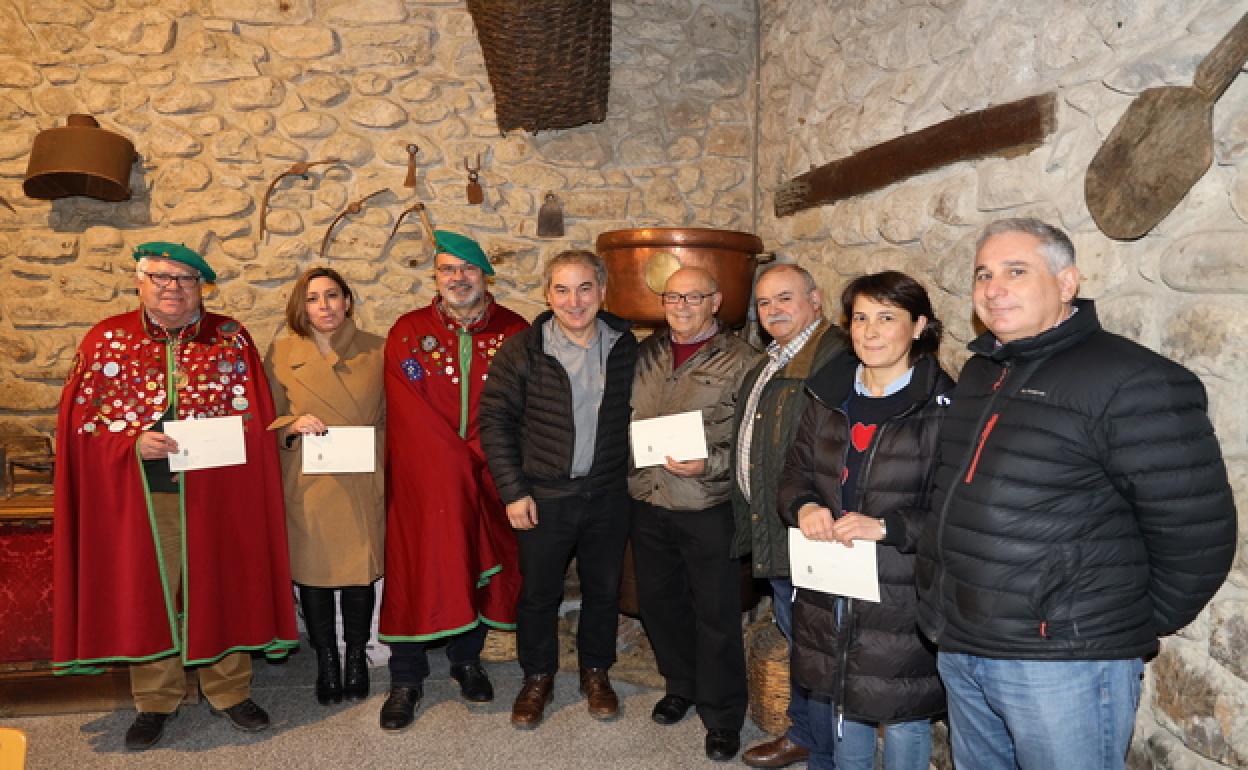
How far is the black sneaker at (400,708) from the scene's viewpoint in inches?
111

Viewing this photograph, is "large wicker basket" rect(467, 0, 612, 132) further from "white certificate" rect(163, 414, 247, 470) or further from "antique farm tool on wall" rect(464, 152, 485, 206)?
"white certificate" rect(163, 414, 247, 470)

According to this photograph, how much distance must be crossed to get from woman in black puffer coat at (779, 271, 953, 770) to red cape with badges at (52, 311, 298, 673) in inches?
75.4

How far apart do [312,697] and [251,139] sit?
7.86ft

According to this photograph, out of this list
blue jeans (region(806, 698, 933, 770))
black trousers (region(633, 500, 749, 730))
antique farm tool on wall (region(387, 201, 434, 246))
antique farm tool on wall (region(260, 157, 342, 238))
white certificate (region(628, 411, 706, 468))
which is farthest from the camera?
antique farm tool on wall (region(387, 201, 434, 246))

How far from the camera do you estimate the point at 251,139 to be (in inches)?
145

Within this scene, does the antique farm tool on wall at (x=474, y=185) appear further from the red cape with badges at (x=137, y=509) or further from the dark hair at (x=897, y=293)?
the dark hair at (x=897, y=293)

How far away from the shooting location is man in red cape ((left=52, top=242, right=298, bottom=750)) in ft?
8.79

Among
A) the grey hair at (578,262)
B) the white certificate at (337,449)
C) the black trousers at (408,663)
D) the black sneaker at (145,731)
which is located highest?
the grey hair at (578,262)

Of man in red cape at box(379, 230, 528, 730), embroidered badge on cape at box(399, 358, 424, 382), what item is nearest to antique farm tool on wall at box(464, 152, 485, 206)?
man in red cape at box(379, 230, 528, 730)

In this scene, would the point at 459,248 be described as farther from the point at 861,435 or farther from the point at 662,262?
the point at 861,435

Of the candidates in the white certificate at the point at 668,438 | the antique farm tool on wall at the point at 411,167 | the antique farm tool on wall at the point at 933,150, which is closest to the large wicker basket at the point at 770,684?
the white certificate at the point at 668,438

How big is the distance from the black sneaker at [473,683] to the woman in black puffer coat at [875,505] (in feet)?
4.76

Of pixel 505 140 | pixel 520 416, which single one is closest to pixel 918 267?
pixel 520 416

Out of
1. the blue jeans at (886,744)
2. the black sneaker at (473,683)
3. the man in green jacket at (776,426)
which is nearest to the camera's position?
the blue jeans at (886,744)
